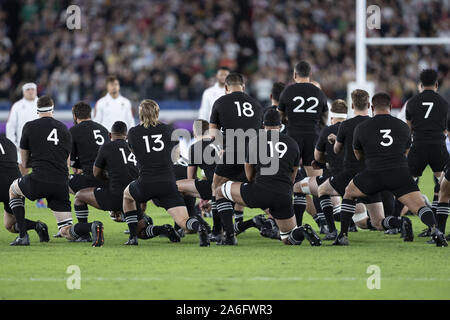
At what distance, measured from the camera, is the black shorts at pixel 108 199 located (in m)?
11.0

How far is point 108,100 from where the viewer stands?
1677cm

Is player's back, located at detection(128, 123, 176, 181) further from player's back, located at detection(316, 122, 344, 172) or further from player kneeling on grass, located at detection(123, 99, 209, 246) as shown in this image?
player's back, located at detection(316, 122, 344, 172)

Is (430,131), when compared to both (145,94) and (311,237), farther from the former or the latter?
(145,94)

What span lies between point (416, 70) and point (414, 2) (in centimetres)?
308

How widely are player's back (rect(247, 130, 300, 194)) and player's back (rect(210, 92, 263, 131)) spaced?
2.88 feet

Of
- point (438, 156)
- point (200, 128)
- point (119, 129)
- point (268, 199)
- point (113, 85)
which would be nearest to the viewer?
point (268, 199)

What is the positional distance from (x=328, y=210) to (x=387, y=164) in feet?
4.17

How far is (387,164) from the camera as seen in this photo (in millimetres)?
10211

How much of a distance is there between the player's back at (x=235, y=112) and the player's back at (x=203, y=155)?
669mm

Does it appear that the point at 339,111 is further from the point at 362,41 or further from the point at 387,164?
the point at 362,41

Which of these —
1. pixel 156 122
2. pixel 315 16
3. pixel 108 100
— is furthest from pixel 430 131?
pixel 315 16

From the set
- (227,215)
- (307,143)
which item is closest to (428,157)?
(307,143)

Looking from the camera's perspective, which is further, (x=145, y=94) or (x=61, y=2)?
(x=61, y=2)
